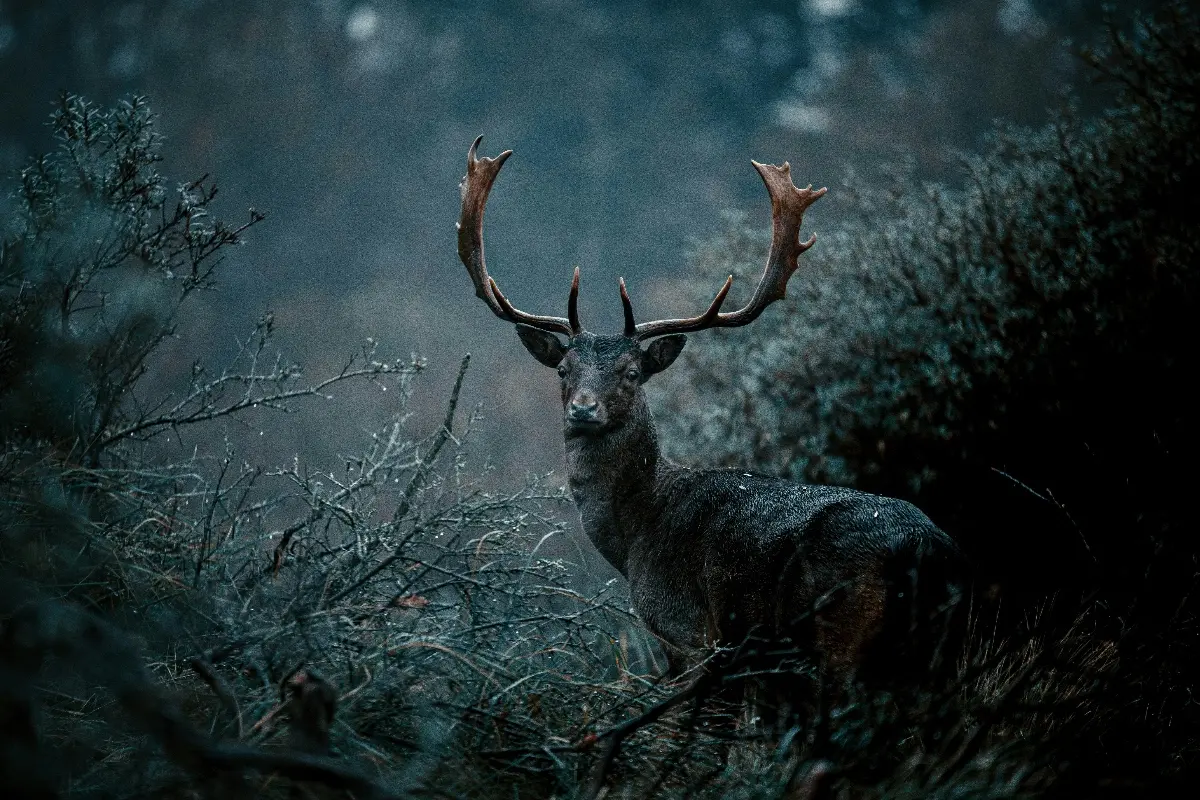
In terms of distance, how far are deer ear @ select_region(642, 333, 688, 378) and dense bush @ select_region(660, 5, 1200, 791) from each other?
1.69m

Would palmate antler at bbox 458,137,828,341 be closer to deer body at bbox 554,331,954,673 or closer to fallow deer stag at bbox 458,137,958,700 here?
fallow deer stag at bbox 458,137,958,700

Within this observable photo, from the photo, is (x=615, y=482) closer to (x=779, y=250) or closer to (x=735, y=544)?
(x=735, y=544)

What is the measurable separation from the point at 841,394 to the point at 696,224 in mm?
16197

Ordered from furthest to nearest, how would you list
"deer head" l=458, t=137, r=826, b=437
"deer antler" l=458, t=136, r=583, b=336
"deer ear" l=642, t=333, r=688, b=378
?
"deer antler" l=458, t=136, r=583, b=336
"deer ear" l=642, t=333, r=688, b=378
"deer head" l=458, t=137, r=826, b=437

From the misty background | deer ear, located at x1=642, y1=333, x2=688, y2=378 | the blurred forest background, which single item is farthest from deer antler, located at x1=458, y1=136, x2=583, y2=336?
the misty background

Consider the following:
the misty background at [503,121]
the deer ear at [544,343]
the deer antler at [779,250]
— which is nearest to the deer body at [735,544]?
the deer ear at [544,343]

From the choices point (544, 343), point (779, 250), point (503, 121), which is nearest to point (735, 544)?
point (544, 343)

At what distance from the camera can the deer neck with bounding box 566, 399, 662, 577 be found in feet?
15.2

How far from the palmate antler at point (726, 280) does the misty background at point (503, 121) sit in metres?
10.4

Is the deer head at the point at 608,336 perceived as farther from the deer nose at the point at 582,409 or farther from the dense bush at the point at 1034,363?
the dense bush at the point at 1034,363

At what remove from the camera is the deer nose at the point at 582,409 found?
14.2ft

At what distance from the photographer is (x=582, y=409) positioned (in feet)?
14.2

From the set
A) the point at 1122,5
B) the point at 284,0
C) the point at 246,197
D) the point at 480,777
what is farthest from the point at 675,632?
the point at 284,0

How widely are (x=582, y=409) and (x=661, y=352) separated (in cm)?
75
